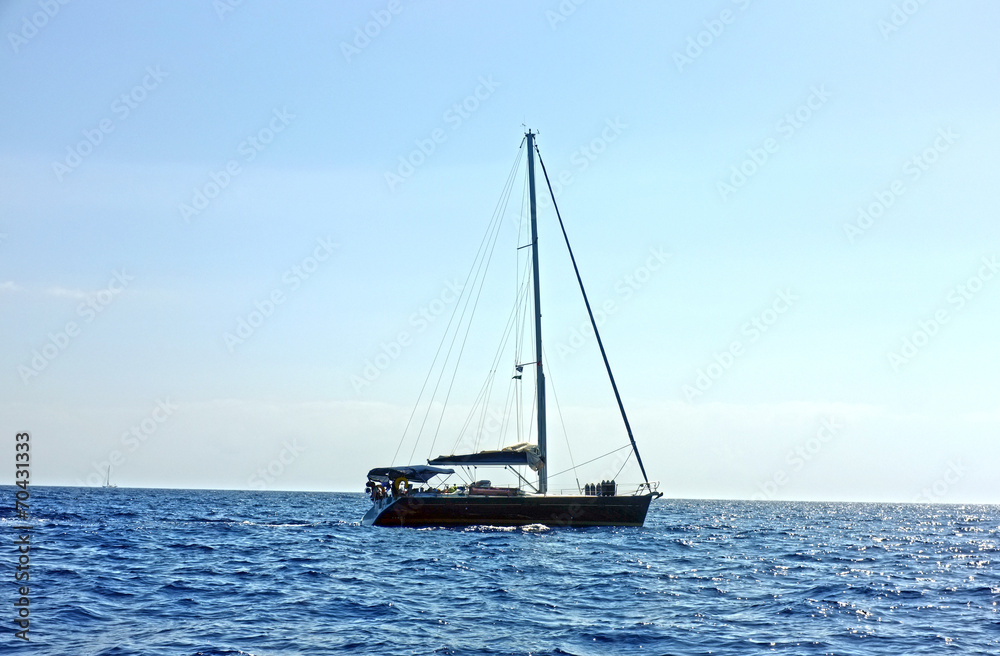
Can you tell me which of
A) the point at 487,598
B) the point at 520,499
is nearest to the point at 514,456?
the point at 520,499

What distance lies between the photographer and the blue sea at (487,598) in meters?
16.8

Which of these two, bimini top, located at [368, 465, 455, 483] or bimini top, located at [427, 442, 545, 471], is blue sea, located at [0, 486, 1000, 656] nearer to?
bimini top, located at [427, 442, 545, 471]

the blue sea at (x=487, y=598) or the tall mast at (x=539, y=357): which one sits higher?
the tall mast at (x=539, y=357)

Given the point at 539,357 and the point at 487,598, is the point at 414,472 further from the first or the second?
the point at 487,598

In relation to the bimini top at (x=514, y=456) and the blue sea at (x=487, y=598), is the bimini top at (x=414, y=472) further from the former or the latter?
the blue sea at (x=487, y=598)

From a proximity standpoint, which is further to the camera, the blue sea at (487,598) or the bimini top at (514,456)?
the bimini top at (514,456)

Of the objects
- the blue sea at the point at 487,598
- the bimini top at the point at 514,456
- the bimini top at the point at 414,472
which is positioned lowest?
the blue sea at the point at 487,598

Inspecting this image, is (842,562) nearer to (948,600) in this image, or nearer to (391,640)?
(948,600)

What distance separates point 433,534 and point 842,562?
1893cm

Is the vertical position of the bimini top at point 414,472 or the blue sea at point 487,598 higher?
the bimini top at point 414,472

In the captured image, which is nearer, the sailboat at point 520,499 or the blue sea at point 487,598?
the blue sea at point 487,598

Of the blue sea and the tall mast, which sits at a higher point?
the tall mast

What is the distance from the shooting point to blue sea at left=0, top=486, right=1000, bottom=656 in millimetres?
16750

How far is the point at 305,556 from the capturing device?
32.3m
